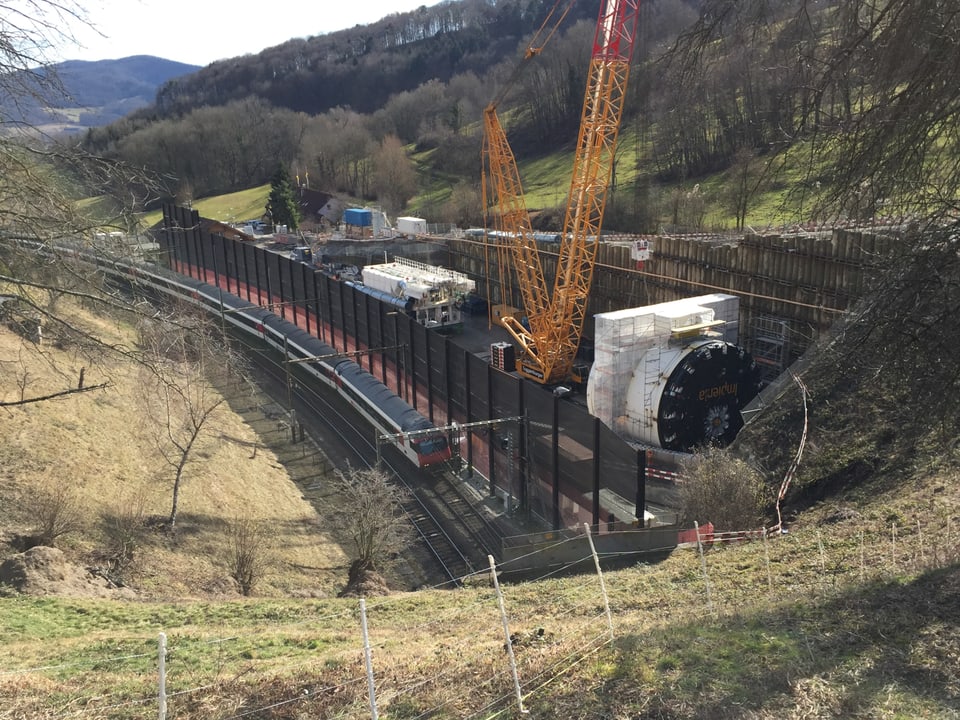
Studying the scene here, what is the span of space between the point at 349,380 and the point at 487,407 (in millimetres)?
8599

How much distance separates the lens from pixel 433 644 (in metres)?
7.53

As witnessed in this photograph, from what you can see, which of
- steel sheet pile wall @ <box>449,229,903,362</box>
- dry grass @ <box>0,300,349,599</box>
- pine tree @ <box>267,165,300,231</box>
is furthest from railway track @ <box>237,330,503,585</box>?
pine tree @ <box>267,165,300,231</box>

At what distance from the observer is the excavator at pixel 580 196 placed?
27.8 meters

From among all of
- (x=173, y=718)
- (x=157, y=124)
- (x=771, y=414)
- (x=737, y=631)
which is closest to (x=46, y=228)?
(x=173, y=718)

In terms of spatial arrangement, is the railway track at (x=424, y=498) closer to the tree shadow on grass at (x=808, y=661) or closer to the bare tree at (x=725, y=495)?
the bare tree at (x=725, y=495)

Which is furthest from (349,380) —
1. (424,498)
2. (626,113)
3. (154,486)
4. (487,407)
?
(626,113)

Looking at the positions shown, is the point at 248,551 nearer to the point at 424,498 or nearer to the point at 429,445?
the point at 424,498

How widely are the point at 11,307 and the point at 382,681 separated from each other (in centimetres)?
483

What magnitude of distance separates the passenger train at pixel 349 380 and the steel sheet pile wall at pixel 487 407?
1043 millimetres

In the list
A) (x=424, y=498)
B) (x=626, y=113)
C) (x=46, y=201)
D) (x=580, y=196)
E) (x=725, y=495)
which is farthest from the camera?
(x=626, y=113)

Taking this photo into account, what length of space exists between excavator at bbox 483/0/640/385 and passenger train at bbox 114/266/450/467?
27.9ft

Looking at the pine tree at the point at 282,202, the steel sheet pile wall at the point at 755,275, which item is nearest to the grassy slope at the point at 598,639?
the steel sheet pile wall at the point at 755,275

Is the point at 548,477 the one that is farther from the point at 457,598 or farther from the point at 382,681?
the point at 382,681

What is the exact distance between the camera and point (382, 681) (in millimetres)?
6082
